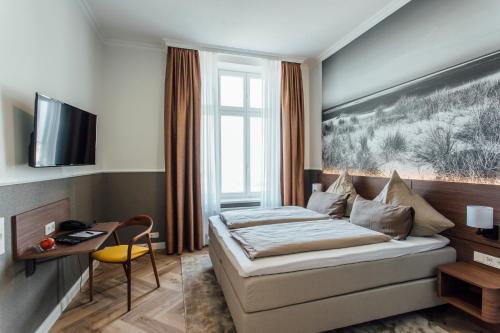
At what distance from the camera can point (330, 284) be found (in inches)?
72.7

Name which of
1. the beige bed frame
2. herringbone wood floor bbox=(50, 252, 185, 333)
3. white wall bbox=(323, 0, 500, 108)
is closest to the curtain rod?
white wall bbox=(323, 0, 500, 108)

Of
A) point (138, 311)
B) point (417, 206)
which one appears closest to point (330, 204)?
point (417, 206)

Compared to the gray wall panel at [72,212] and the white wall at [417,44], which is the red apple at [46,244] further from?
the white wall at [417,44]

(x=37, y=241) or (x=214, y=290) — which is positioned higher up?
(x=37, y=241)

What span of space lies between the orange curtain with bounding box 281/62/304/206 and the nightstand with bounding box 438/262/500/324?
2.31m

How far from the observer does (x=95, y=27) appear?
10.6ft

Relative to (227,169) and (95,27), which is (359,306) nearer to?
(227,169)

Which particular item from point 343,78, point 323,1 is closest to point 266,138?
point 343,78

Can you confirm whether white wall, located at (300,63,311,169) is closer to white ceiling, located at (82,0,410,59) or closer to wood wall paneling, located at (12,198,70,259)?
white ceiling, located at (82,0,410,59)

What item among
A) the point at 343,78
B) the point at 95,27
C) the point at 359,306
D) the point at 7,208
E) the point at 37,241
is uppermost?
the point at 95,27

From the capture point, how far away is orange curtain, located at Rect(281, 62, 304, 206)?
421 centimetres

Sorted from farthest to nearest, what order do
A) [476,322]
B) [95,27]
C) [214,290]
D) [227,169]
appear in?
[227,169] < [95,27] < [214,290] < [476,322]

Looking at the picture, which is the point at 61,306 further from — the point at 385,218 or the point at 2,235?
the point at 385,218

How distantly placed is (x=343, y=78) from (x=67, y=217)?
12.3 ft
